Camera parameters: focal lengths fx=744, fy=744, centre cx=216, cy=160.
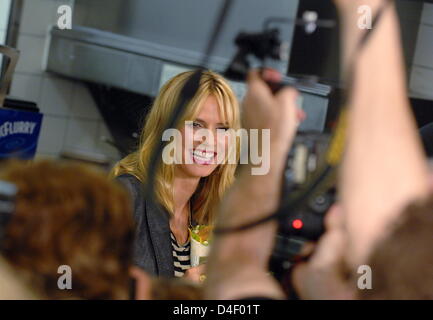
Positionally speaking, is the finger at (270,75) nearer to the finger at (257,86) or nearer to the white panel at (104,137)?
the finger at (257,86)

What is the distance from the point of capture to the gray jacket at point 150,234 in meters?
1.09

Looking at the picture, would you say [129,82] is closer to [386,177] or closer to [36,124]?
[36,124]

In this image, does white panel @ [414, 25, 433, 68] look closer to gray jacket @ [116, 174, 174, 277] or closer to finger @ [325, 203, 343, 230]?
finger @ [325, 203, 343, 230]

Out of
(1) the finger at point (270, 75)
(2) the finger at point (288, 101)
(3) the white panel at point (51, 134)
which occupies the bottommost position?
(3) the white panel at point (51, 134)

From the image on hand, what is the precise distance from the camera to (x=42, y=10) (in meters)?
1.35

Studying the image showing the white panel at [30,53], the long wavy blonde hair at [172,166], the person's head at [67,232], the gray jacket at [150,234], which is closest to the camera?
the person's head at [67,232]

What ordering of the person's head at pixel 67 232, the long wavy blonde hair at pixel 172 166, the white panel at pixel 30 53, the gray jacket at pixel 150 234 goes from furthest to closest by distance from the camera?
the white panel at pixel 30 53 < the gray jacket at pixel 150 234 < the long wavy blonde hair at pixel 172 166 < the person's head at pixel 67 232

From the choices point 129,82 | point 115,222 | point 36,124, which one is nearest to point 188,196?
point 129,82

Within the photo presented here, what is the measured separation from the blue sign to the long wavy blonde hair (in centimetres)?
28

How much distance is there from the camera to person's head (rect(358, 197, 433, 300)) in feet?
2.31

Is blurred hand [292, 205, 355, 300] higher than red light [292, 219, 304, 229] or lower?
lower

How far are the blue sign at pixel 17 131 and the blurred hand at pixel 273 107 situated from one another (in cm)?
65

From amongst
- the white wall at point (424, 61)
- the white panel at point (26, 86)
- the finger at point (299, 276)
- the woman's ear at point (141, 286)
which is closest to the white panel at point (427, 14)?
the white wall at point (424, 61)

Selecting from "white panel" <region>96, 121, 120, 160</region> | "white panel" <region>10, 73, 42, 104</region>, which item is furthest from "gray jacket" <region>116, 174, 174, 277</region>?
"white panel" <region>10, 73, 42, 104</region>
